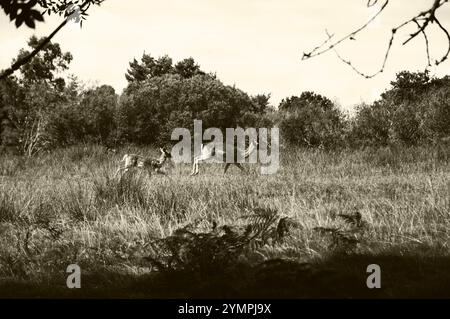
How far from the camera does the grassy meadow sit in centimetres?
366

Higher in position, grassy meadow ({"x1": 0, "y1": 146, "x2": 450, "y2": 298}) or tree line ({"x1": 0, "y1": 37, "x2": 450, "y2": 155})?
tree line ({"x1": 0, "y1": 37, "x2": 450, "y2": 155})

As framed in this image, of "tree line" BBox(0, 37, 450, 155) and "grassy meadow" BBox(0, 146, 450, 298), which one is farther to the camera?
"tree line" BBox(0, 37, 450, 155)

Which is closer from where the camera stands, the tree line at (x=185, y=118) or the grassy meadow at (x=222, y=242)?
the grassy meadow at (x=222, y=242)

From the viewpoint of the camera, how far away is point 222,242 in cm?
426

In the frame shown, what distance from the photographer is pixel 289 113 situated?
2317 cm

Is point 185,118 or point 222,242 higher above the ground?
point 185,118

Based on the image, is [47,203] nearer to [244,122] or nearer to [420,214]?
[420,214]

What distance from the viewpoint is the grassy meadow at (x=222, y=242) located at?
12.0 ft

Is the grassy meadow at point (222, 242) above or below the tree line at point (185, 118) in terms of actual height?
below

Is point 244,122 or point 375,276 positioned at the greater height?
point 244,122

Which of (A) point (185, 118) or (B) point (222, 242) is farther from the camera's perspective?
(A) point (185, 118)

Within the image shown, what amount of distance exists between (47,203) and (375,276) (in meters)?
5.31
